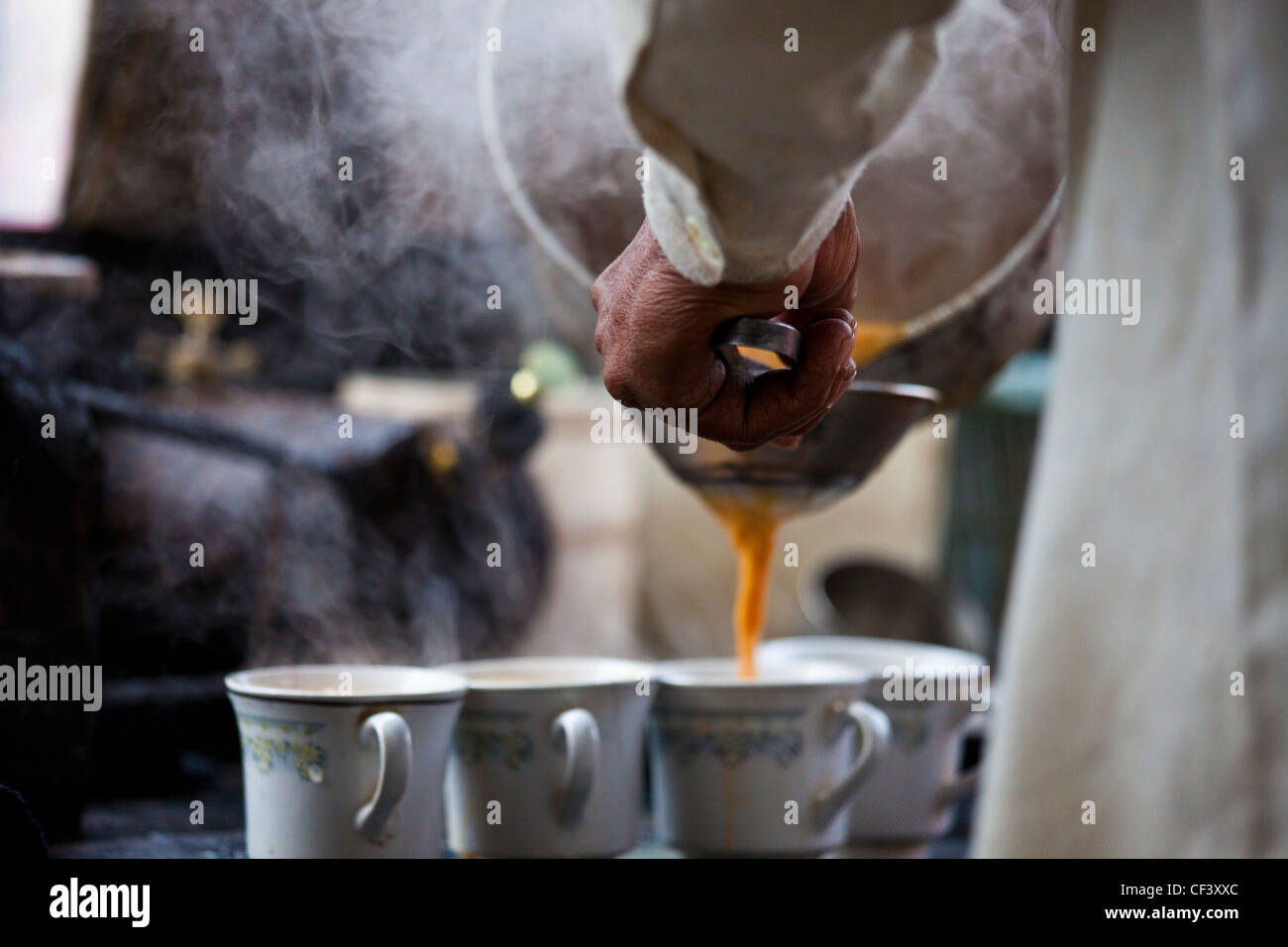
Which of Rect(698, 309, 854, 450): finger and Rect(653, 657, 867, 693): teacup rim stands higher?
Rect(698, 309, 854, 450): finger

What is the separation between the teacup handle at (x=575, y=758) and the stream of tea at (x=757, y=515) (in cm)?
18

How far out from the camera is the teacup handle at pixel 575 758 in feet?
2.84

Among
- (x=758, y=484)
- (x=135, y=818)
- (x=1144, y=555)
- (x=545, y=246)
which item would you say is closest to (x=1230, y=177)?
(x=1144, y=555)

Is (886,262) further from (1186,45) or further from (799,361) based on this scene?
(799,361)

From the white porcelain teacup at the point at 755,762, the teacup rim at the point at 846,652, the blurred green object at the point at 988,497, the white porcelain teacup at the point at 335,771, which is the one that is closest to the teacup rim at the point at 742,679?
the white porcelain teacup at the point at 755,762

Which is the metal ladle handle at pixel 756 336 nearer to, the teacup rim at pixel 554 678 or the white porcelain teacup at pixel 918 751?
the teacup rim at pixel 554 678

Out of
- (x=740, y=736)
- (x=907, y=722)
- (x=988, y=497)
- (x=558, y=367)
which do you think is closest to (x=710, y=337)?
(x=740, y=736)

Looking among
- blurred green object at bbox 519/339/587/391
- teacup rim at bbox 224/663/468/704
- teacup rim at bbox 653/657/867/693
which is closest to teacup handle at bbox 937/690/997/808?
teacup rim at bbox 653/657/867/693

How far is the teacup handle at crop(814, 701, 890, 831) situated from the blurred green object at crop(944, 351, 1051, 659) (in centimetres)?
230

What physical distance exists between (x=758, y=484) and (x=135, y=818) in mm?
520

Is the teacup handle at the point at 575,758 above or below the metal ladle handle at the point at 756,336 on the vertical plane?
below

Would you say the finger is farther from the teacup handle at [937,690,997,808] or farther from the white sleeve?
the teacup handle at [937,690,997,808]

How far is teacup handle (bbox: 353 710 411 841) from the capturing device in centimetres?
76
